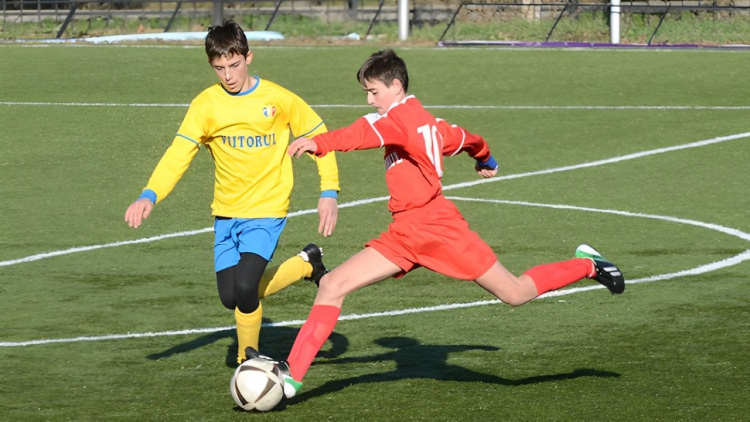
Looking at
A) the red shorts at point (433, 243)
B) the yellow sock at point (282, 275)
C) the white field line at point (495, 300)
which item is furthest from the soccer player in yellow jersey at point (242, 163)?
the white field line at point (495, 300)

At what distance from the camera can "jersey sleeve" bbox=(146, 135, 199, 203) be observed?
786cm

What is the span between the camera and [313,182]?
15672 mm

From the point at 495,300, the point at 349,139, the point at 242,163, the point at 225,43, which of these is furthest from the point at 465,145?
the point at 495,300

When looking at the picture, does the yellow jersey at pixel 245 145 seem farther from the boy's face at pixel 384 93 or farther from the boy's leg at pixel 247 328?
the boy's face at pixel 384 93

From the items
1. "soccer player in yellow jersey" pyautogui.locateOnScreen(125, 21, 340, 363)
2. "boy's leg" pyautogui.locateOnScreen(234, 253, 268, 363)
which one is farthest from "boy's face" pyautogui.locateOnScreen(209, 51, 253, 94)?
"boy's leg" pyautogui.locateOnScreen(234, 253, 268, 363)

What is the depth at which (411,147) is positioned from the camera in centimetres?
724

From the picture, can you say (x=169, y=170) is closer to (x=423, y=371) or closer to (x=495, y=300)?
(x=423, y=371)

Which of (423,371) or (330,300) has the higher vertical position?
(330,300)

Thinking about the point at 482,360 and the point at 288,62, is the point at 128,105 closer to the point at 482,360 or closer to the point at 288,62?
the point at 288,62

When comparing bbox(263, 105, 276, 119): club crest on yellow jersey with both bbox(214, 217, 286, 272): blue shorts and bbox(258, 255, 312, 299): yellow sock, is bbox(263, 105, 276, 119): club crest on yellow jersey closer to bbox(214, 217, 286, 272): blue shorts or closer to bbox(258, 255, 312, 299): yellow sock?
bbox(214, 217, 286, 272): blue shorts

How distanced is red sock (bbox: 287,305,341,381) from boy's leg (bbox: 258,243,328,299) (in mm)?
1194

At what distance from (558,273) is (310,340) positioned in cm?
172

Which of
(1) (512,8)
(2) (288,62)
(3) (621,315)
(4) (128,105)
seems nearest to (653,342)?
(3) (621,315)

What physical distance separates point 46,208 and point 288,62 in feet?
38.6
